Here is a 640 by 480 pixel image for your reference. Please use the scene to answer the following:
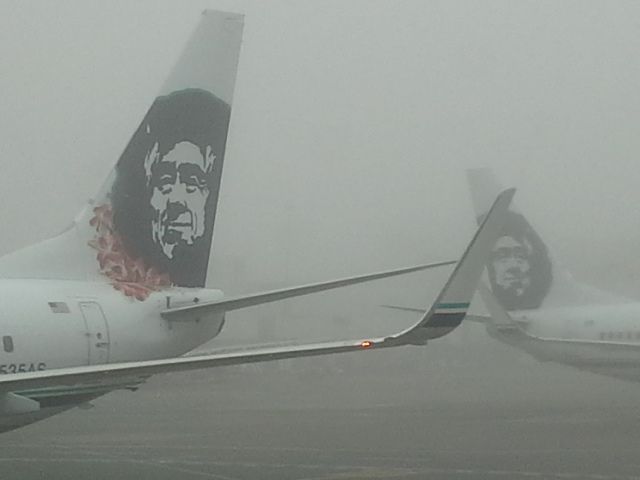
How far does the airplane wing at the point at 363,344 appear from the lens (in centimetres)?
1011

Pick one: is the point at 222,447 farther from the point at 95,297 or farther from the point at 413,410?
the point at 413,410

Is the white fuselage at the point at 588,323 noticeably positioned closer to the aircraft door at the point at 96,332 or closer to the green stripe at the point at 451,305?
the aircraft door at the point at 96,332

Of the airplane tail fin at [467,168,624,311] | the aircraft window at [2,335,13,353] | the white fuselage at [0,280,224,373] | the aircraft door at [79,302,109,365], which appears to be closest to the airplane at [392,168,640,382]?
the airplane tail fin at [467,168,624,311]

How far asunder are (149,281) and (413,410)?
10871 mm

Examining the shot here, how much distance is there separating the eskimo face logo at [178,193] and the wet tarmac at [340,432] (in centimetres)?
282

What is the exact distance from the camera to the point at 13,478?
1456 cm

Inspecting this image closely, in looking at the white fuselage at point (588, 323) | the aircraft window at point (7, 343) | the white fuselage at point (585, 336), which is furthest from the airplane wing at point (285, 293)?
the white fuselage at point (588, 323)

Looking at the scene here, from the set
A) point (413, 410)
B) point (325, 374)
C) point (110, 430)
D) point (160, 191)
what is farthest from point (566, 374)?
point (160, 191)

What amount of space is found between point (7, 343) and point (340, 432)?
847cm

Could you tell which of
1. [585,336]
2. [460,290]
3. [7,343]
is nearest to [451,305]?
[460,290]

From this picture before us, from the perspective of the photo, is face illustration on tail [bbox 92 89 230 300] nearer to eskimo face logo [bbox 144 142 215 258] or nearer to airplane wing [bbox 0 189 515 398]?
eskimo face logo [bbox 144 142 215 258]

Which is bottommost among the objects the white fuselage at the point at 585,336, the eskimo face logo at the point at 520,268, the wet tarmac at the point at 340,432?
the wet tarmac at the point at 340,432

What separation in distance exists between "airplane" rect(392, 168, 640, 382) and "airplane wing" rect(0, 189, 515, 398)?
53.6 ft

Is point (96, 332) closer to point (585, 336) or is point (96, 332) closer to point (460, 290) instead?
point (460, 290)
